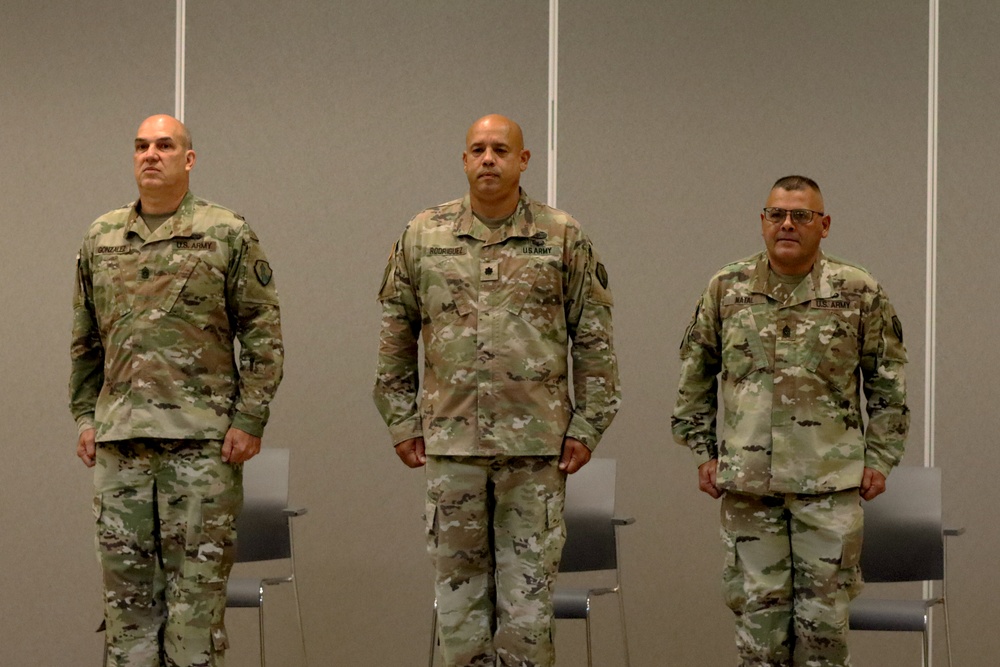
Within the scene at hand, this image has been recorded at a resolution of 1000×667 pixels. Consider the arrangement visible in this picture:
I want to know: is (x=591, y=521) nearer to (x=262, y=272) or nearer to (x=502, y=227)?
(x=502, y=227)

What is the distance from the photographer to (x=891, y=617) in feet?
12.5

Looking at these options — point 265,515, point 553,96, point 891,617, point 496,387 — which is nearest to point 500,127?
point 496,387

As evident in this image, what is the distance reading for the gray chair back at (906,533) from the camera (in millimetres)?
4160

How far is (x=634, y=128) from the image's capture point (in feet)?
16.2

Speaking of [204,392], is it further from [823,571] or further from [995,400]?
[995,400]

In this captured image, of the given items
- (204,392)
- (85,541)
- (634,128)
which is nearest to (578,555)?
(204,392)

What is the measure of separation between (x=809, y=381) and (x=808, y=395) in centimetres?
4

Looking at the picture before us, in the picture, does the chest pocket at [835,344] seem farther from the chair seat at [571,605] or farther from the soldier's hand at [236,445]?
the soldier's hand at [236,445]

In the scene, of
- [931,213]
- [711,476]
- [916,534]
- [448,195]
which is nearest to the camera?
[711,476]

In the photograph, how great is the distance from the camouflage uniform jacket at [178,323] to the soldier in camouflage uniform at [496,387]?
0.39 meters

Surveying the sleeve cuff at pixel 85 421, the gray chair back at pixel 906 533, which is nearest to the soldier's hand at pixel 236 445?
the sleeve cuff at pixel 85 421

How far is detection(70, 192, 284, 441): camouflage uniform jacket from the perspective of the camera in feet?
11.7

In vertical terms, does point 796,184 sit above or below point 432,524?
above

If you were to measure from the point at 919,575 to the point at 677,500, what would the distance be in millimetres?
1056
